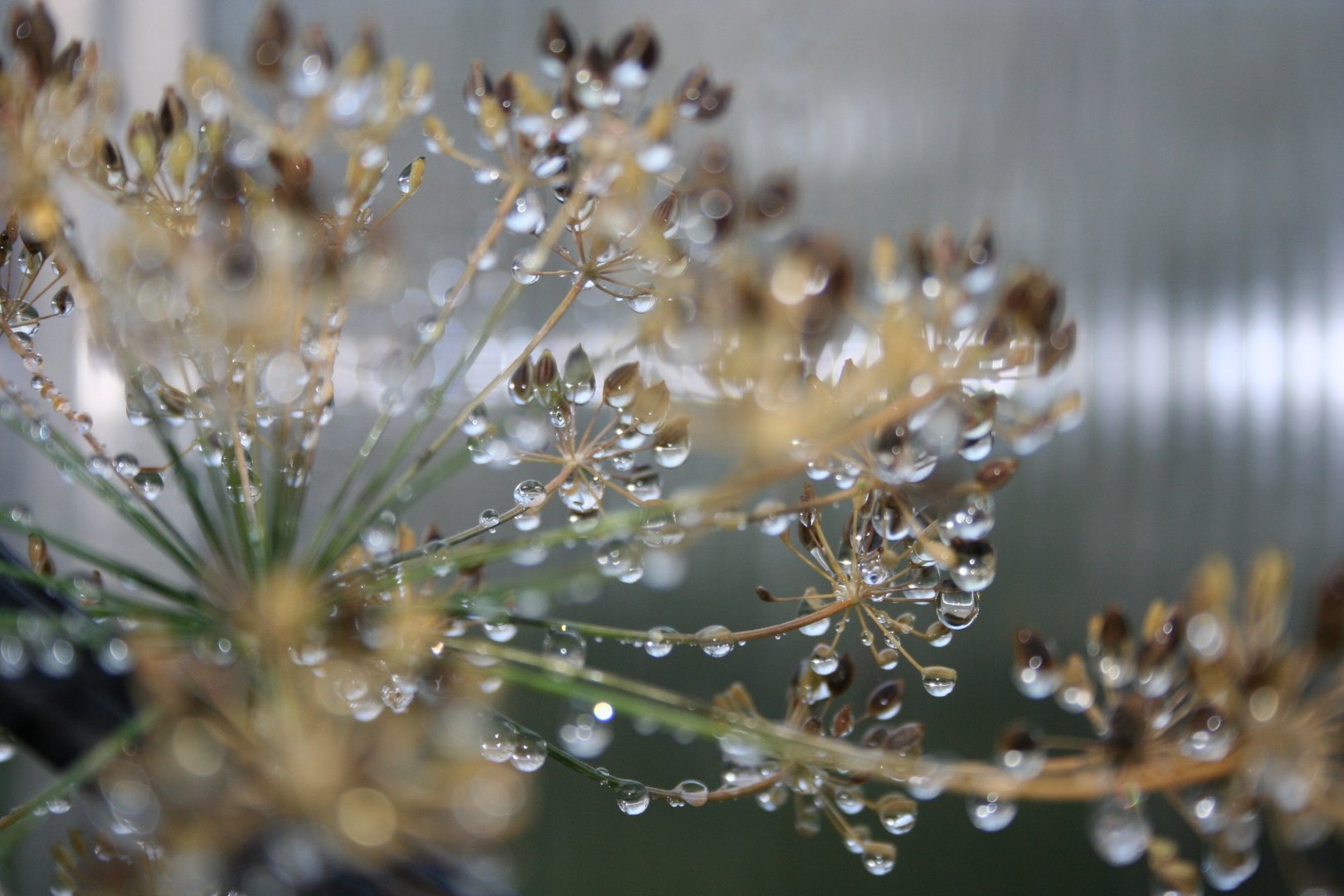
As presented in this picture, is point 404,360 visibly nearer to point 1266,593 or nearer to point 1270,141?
point 1266,593

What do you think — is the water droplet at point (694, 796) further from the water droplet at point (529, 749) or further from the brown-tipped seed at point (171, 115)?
the brown-tipped seed at point (171, 115)

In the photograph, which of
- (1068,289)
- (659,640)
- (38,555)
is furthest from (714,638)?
(1068,289)

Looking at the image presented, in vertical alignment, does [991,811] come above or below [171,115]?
below

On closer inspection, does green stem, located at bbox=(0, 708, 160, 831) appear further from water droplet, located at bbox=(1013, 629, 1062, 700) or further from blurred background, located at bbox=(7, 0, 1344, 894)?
blurred background, located at bbox=(7, 0, 1344, 894)

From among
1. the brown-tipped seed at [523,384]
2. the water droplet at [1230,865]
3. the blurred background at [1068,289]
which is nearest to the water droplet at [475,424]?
the brown-tipped seed at [523,384]

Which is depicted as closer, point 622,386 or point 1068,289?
point 622,386

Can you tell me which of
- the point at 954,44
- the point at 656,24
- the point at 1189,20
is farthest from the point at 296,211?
the point at 1189,20

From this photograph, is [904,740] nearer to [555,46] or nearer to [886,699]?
[886,699]
